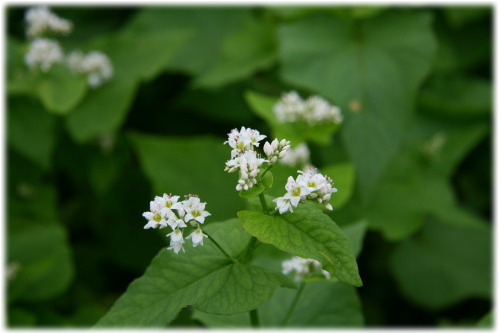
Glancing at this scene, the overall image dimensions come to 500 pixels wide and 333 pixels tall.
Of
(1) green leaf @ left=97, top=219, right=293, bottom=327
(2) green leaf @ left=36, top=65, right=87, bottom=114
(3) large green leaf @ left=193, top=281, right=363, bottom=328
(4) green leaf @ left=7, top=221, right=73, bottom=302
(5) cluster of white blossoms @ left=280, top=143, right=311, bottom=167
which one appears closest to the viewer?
(1) green leaf @ left=97, top=219, right=293, bottom=327

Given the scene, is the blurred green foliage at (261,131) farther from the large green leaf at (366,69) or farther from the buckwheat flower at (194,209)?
the buckwheat flower at (194,209)

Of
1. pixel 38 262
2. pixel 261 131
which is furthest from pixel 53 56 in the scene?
pixel 261 131

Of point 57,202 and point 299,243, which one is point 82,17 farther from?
point 299,243

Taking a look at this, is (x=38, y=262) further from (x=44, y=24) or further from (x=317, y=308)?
(x=317, y=308)

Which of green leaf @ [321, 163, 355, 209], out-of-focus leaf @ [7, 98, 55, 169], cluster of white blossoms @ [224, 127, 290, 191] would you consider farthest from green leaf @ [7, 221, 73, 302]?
cluster of white blossoms @ [224, 127, 290, 191]

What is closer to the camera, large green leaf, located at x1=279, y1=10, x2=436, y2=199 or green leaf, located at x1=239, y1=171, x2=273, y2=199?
green leaf, located at x1=239, y1=171, x2=273, y2=199

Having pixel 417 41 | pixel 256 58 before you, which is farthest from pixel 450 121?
pixel 256 58

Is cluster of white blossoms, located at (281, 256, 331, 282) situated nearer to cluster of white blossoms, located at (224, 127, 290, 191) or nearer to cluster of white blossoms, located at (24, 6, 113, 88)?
cluster of white blossoms, located at (224, 127, 290, 191)
